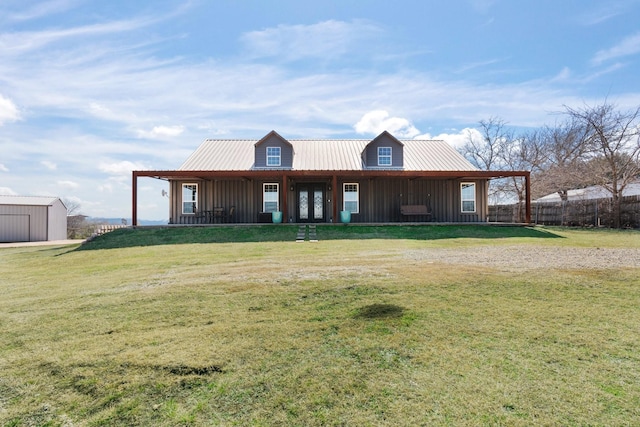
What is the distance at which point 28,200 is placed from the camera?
86.8 feet

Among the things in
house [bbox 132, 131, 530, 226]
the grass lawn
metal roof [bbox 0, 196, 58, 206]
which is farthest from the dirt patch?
metal roof [bbox 0, 196, 58, 206]

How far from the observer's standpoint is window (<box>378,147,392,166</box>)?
19.2 m

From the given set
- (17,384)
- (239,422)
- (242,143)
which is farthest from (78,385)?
(242,143)

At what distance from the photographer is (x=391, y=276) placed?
6.48m

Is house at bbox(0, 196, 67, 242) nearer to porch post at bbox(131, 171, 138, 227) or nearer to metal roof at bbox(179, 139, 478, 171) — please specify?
metal roof at bbox(179, 139, 478, 171)

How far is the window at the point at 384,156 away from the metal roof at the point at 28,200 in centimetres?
2330

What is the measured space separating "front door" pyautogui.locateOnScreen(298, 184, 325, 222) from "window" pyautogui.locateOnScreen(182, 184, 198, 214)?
210 inches

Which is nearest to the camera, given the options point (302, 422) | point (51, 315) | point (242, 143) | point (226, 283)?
point (302, 422)

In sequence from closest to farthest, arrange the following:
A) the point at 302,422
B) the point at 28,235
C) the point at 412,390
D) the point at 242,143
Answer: the point at 302,422
the point at 412,390
the point at 242,143
the point at 28,235

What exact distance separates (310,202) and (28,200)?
22.1 meters

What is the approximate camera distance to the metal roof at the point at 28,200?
2534 cm

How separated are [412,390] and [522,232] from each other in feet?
46.2

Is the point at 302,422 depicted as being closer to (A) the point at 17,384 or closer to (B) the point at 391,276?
(A) the point at 17,384

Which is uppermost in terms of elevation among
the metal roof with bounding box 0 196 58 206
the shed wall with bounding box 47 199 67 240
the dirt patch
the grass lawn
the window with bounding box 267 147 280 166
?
the window with bounding box 267 147 280 166
